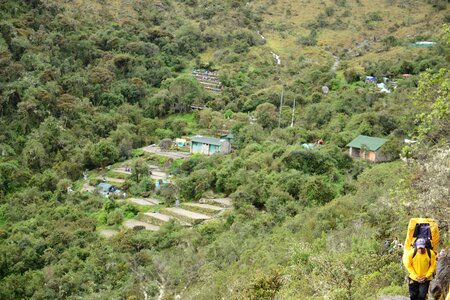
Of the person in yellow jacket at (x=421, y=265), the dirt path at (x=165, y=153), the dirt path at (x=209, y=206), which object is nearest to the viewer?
the person in yellow jacket at (x=421, y=265)

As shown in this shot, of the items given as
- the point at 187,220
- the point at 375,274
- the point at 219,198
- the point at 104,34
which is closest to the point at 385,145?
the point at 219,198

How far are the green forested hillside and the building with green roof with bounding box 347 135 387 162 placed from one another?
1.27 feet

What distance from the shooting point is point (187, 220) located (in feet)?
62.8


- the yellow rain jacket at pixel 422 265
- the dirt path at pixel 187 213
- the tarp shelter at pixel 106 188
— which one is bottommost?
the tarp shelter at pixel 106 188

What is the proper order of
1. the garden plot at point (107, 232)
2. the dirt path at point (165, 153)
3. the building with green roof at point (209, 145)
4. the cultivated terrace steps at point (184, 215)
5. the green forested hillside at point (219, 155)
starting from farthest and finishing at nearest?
the dirt path at point (165, 153), the building with green roof at point (209, 145), the cultivated terrace steps at point (184, 215), the garden plot at point (107, 232), the green forested hillside at point (219, 155)

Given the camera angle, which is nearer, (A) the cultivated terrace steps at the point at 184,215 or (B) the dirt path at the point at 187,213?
(A) the cultivated terrace steps at the point at 184,215

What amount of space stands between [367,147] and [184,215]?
8.75 m

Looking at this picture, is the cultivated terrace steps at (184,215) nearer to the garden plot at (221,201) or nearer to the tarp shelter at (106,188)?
the garden plot at (221,201)

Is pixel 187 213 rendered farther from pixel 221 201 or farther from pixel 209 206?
pixel 221 201

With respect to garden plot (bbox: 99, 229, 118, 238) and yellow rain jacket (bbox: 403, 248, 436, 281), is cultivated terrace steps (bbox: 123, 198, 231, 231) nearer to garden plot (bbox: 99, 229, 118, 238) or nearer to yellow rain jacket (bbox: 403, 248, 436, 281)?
garden plot (bbox: 99, 229, 118, 238)

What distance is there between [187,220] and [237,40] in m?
26.6

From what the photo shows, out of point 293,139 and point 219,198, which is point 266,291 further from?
point 293,139

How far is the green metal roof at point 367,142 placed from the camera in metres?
21.5

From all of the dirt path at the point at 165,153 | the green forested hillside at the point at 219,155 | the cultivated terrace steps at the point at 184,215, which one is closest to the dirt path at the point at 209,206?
the cultivated terrace steps at the point at 184,215
